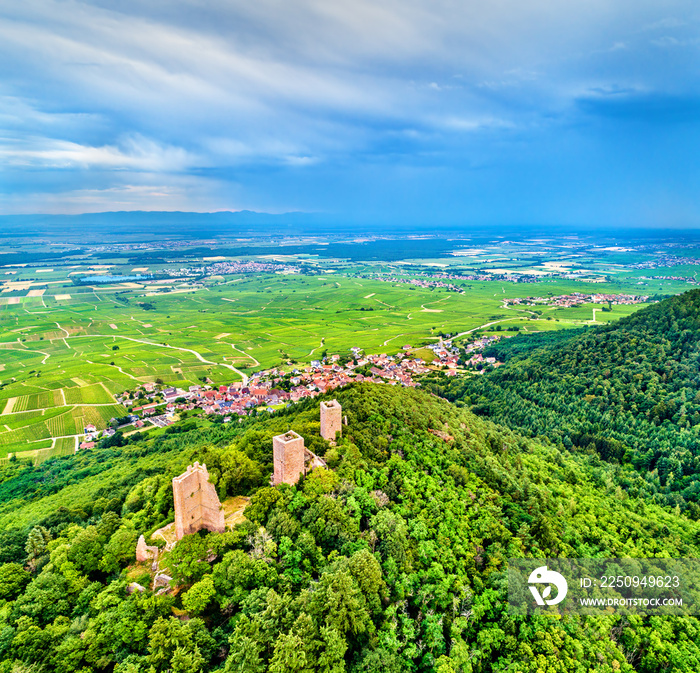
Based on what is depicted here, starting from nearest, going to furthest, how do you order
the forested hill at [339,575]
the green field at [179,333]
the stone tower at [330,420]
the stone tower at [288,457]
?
the forested hill at [339,575]
the stone tower at [288,457]
the stone tower at [330,420]
the green field at [179,333]

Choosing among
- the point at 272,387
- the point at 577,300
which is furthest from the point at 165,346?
the point at 577,300

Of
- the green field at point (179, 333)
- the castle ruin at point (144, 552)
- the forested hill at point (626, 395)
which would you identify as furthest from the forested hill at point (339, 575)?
the green field at point (179, 333)

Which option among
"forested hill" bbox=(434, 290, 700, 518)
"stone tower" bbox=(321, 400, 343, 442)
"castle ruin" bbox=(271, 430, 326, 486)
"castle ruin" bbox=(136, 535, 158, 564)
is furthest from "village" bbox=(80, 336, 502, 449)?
"castle ruin" bbox=(136, 535, 158, 564)

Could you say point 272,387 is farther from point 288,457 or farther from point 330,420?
point 288,457

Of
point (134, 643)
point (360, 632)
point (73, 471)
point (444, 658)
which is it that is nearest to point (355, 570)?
point (360, 632)

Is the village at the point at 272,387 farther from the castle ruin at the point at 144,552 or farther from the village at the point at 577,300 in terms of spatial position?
the village at the point at 577,300

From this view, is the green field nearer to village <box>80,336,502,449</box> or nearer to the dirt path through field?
the dirt path through field
